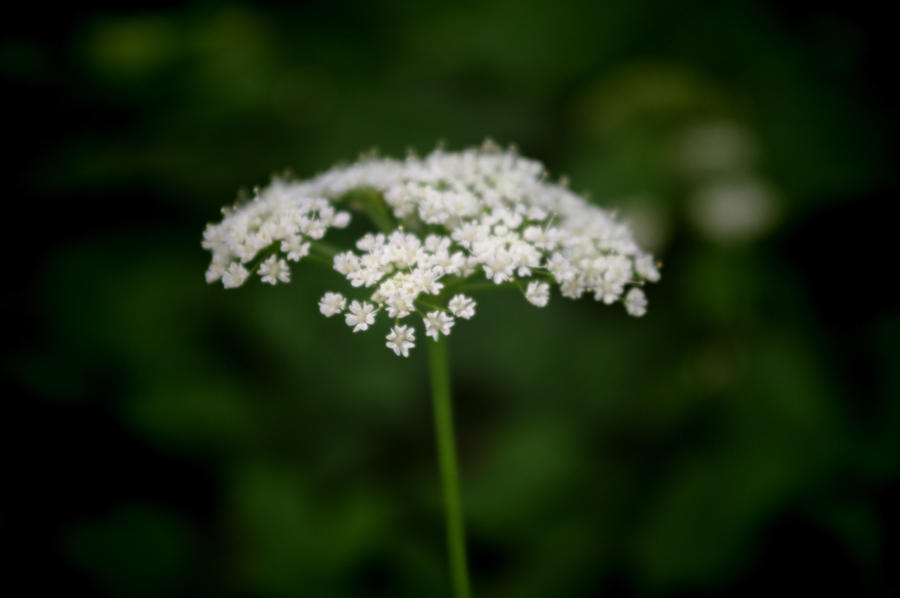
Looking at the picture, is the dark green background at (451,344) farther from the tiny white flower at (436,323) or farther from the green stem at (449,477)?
the tiny white flower at (436,323)

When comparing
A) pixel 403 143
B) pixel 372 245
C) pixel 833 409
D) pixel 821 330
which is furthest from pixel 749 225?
pixel 372 245

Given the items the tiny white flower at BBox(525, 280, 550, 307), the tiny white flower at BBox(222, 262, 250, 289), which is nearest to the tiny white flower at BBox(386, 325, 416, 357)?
the tiny white flower at BBox(525, 280, 550, 307)

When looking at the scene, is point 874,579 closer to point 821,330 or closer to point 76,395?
point 821,330

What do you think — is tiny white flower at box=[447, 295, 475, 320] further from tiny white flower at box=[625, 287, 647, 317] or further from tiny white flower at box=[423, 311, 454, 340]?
tiny white flower at box=[625, 287, 647, 317]

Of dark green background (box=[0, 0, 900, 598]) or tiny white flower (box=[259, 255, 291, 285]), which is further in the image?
dark green background (box=[0, 0, 900, 598])

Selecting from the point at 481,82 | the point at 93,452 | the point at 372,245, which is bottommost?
the point at 372,245

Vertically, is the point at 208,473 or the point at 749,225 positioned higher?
the point at 749,225
